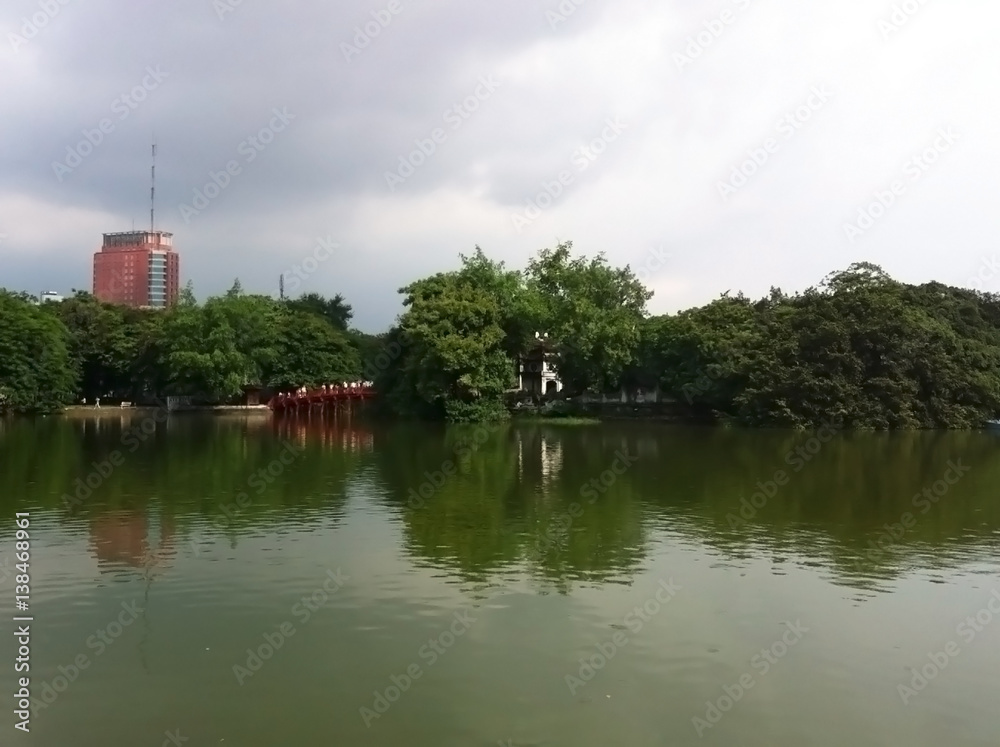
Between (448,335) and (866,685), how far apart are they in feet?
95.8

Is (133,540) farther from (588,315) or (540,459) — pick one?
(588,315)

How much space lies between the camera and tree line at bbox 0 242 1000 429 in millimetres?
34500

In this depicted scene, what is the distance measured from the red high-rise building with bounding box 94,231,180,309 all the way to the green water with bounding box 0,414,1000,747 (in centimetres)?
6690

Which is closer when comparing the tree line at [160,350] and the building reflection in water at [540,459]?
the building reflection in water at [540,459]

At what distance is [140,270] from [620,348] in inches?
2304

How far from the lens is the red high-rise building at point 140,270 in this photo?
8000 centimetres

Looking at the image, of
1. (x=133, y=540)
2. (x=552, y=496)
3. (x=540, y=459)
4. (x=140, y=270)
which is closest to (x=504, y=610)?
(x=133, y=540)

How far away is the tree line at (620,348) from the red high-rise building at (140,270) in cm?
3728

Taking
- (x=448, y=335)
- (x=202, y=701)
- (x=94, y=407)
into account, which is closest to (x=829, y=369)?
(x=448, y=335)

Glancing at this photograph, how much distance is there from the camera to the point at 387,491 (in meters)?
16.5

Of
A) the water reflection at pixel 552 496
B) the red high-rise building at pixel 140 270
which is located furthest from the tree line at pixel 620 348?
the red high-rise building at pixel 140 270

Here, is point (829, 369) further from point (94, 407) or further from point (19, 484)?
point (94, 407)

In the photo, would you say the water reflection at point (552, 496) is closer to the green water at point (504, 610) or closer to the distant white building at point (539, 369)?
the green water at point (504, 610)

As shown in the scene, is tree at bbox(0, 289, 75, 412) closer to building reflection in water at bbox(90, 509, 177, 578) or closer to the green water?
the green water
